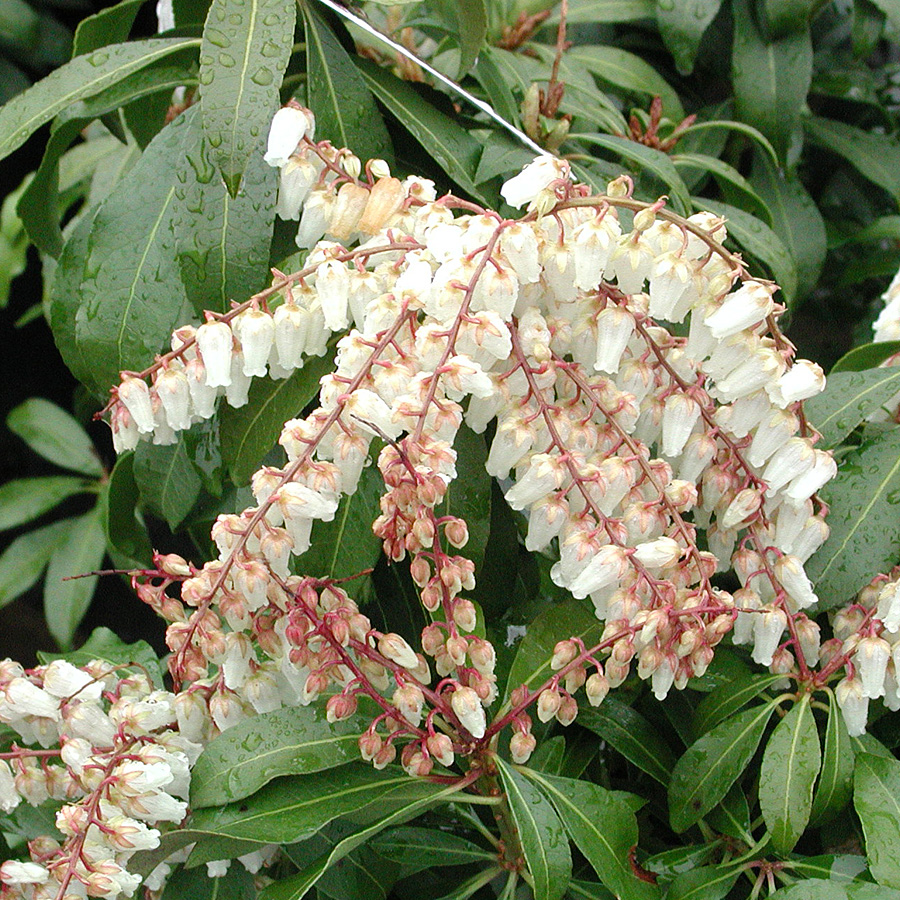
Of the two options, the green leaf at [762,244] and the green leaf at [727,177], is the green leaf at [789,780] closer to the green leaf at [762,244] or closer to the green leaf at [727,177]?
the green leaf at [762,244]

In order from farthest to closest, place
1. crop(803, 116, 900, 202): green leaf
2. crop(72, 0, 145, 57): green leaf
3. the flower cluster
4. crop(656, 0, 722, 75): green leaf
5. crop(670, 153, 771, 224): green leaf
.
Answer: crop(803, 116, 900, 202): green leaf < crop(656, 0, 722, 75): green leaf < crop(670, 153, 771, 224): green leaf < crop(72, 0, 145, 57): green leaf < the flower cluster

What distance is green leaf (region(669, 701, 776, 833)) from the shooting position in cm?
91

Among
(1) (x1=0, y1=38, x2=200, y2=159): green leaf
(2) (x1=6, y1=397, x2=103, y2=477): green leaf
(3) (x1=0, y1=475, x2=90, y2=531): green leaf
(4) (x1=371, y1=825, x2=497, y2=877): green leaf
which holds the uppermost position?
(1) (x1=0, y1=38, x2=200, y2=159): green leaf

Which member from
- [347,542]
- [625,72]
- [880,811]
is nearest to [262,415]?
[347,542]

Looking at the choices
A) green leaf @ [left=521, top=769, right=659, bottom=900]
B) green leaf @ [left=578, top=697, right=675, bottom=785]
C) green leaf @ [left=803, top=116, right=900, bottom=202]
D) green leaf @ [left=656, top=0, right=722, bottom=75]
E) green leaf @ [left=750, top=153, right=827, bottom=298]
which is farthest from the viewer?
green leaf @ [left=803, top=116, right=900, bottom=202]

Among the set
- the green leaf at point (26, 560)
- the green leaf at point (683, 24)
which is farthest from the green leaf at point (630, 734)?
the green leaf at point (26, 560)

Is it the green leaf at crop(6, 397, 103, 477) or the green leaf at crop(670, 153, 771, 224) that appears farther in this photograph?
the green leaf at crop(6, 397, 103, 477)

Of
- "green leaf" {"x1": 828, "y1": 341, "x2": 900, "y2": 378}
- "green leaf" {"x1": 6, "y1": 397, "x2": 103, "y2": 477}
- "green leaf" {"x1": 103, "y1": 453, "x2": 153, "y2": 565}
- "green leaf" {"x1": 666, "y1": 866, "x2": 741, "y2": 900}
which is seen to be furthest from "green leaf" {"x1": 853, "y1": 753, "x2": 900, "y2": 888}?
"green leaf" {"x1": 6, "y1": 397, "x2": 103, "y2": 477}

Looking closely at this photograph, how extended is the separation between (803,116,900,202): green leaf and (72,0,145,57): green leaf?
1099mm

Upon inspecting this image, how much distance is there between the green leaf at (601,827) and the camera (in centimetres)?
85

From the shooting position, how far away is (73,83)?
1055mm

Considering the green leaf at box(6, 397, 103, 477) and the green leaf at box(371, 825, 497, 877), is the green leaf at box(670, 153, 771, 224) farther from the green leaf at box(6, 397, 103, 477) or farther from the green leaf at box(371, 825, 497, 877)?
the green leaf at box(6, 397, 103, 477)

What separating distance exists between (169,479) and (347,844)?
0.46m

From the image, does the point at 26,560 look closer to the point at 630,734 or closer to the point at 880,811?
the point at 630,734
